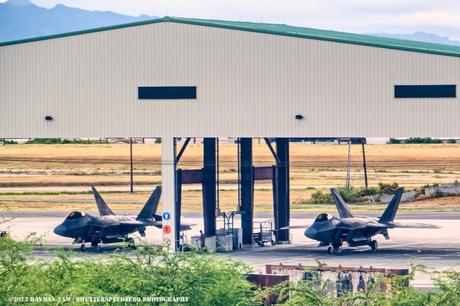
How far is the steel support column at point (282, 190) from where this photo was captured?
65.9 meters

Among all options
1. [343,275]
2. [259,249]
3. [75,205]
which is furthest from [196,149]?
[343,275]

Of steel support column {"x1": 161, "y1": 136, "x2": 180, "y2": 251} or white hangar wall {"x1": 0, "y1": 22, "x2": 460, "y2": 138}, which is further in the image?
steel support column {"x1": 161, "y1": 136, "x2": 180, "y2": 251}

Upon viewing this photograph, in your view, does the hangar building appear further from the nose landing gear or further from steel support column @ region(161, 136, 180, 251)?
the nose landing gear

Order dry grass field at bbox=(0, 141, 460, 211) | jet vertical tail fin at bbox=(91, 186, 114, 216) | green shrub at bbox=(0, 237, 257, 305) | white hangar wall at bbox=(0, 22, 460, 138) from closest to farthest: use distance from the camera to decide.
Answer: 1. green shrub at bbox=(0, 237, 257, 305)
2. white hangar wall at bbox=(0, 22, 460, 138)
3. jet vertical tail fin at bbox=(91, 186, 114, 216)
4. dry grass field at bbox=(0, 141, 460, 211)

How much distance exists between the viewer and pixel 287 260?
57.5 m

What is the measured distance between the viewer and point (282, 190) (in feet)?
217

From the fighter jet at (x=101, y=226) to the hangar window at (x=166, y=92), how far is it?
8728mm

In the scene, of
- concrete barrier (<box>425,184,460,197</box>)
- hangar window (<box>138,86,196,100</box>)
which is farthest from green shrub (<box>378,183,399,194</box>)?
hangar window (<box>138,86,196,100</box>)

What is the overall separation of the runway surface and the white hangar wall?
5.93 meters

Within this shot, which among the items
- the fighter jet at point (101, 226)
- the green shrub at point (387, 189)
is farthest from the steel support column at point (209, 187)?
the green shrub at point (387, 189)

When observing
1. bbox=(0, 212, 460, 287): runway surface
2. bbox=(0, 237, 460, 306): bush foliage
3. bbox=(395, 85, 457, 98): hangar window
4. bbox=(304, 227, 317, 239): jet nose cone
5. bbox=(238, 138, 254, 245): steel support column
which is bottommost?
bbox=(0, 212, 460, 287): runway surface

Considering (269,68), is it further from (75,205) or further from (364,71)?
(75,205)

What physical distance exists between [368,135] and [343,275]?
13865 millimetres

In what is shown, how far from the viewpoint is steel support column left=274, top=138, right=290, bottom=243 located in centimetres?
6594
